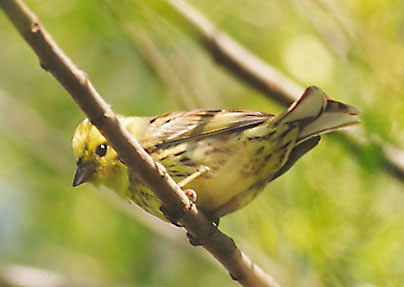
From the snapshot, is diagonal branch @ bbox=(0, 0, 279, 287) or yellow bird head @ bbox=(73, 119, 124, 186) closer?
diagonal branch @ bbox=(0, 0, 279, 287)

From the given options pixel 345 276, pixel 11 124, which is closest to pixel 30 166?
pixel 11 124

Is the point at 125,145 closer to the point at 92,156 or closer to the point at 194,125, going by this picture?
the point at 194,125

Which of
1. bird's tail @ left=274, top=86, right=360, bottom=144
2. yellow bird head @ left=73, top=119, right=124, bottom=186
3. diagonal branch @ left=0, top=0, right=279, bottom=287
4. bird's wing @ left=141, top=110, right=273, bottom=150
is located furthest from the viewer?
yellow bird head @ left=73, top=119, right=124, bottom=186

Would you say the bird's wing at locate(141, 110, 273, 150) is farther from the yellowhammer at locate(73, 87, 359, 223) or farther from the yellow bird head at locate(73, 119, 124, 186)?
the yellow bird head at locate(73, 119, 124, 186)

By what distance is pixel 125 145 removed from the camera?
230cm

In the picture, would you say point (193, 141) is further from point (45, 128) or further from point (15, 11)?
point (45, 128)

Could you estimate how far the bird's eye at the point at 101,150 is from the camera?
11.9ft

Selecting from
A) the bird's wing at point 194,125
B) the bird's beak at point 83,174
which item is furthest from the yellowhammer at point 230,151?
the bird's beak at point 83,174

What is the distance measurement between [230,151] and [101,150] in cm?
89

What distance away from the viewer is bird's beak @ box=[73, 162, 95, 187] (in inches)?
145

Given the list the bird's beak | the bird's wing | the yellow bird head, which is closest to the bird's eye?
the yellow bird head

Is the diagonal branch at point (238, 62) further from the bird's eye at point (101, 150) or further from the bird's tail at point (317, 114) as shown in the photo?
the bird's eye at point (101, 150)

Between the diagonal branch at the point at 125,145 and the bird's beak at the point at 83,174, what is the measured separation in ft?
3.84

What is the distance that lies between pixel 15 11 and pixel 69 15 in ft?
9.11
